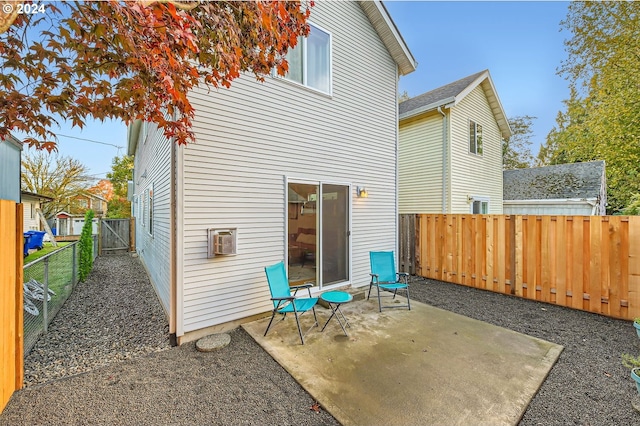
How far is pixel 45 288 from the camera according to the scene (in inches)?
156

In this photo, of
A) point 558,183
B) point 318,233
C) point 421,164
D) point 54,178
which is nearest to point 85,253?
point 318,233

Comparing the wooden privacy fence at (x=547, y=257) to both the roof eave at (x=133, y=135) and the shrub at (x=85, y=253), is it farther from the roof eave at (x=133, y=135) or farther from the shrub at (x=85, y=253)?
the roof eave at (x=133, y=135)

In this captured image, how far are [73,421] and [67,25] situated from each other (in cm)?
340

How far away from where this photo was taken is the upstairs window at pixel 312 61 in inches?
197

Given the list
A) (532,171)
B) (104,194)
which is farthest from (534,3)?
(104,194)

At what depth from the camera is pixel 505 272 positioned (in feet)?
19.2

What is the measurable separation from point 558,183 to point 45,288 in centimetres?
2160

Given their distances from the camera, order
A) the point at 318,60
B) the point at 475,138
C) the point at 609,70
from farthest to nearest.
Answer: the point at 475,138 < the point at 609,70 < the point at 318,60

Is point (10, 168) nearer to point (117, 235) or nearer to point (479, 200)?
point (117, 235)

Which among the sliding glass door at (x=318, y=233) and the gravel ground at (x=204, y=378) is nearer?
the gravel ground at (x=204, y=378)

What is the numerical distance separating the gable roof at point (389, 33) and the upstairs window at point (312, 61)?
1.58 m

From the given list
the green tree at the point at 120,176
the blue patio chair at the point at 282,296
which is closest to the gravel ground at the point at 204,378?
the blue patio chair at the point at 282,296

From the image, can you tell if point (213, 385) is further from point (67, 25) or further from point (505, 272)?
point (505, 272)

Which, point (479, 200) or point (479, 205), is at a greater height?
point (479, 200)
